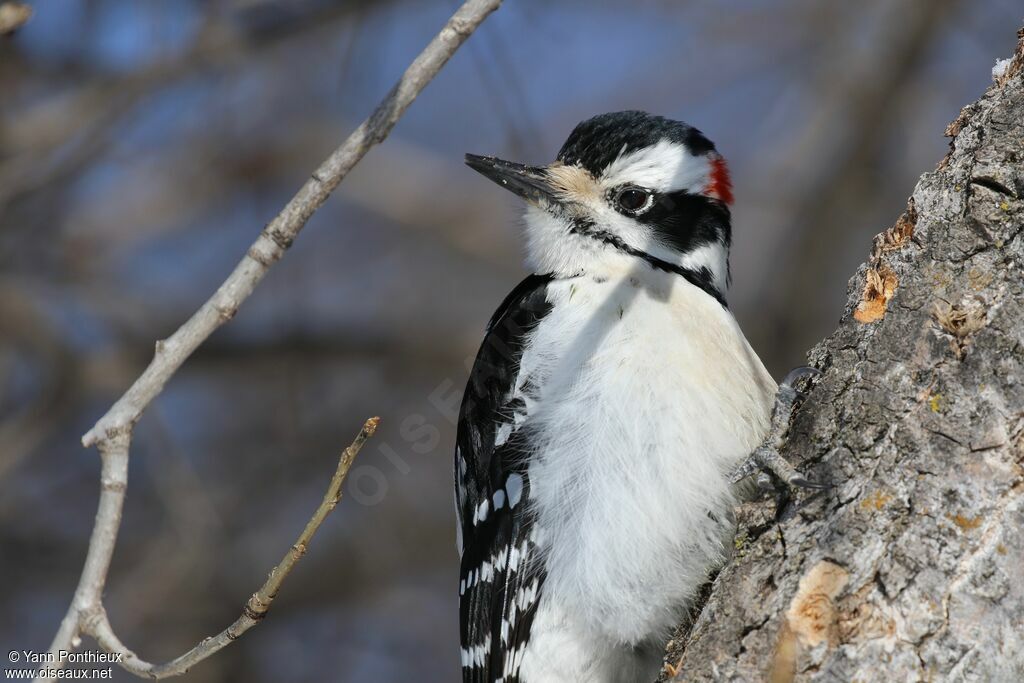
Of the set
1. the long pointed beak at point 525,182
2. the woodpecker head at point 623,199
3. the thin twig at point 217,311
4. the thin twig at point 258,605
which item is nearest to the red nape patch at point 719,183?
the woodpecker head at point 623,199

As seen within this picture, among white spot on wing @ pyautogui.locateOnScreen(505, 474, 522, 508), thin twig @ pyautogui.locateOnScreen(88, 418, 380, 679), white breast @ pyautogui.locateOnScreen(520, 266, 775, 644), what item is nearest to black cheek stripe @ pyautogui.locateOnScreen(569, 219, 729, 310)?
white breast @ pyautogui.locateOnScreen(520, 266, 775, 644)

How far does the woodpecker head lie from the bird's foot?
72 cm

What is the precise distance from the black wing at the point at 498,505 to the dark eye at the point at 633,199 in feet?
0.98

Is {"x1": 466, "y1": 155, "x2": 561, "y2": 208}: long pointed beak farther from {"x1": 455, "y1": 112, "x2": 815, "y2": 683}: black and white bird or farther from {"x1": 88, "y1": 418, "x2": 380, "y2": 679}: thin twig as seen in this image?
{"x1": 88, "y1": 418, "x2": 380, "y2": 679}: thin twig

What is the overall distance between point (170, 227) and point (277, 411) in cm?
110

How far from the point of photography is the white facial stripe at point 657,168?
10.0 feet

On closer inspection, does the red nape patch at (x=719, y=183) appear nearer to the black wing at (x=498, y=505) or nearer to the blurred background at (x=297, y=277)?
the black wing at (x=498, y=505)

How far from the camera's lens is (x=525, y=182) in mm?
3035

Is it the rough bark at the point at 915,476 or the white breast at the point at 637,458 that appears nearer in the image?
the rough bark at the point at 915,476

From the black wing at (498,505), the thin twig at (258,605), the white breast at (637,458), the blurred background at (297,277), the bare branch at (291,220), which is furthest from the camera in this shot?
the blurred background at (297,277)

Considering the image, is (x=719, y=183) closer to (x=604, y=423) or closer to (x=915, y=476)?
(x=604, y=423)

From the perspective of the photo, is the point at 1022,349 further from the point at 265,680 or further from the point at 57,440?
the point at 57,440

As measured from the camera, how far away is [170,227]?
221 inches

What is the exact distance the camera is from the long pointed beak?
303 centimetres
